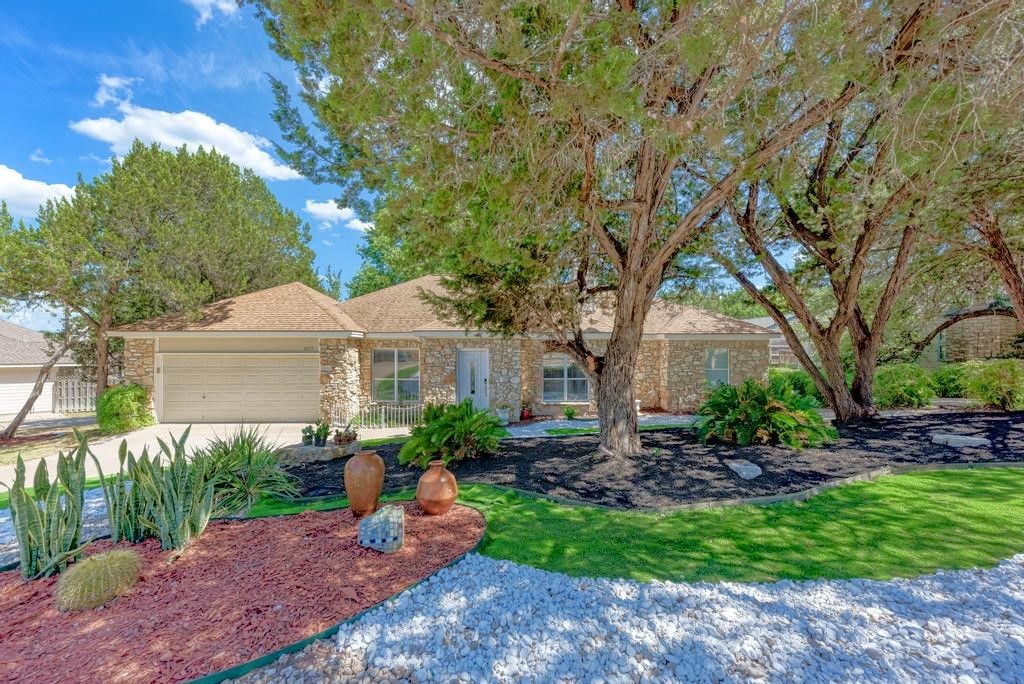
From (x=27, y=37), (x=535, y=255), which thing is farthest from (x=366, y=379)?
(x=27, y=37)

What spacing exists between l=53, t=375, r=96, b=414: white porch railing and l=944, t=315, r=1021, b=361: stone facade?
35.3 metres

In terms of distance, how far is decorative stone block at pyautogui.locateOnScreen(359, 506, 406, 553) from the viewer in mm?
4023

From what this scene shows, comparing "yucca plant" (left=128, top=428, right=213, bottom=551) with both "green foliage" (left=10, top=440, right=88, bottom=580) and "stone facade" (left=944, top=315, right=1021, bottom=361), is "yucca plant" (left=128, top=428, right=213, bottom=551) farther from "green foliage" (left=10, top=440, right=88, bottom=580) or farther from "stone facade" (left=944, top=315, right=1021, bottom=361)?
"stone facade" (left=944, top=315, right=1021, bottom=361)

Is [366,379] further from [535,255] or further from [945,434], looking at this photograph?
[945,434]

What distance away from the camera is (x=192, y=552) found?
13.1 feet

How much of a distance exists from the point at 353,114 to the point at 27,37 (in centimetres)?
834

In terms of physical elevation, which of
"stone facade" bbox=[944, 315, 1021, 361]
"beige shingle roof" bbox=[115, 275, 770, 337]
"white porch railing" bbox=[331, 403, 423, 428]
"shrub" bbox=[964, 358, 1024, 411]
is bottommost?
"white porch railing" bbox=[331, 403, 423, 428]

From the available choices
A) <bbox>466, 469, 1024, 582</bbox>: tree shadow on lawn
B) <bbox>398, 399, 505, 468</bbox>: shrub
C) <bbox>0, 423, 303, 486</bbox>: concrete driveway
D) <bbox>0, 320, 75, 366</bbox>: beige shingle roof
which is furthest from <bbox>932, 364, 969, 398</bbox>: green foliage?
<bbox>0, 320, 75, 366</bbox>: beige shingle roof

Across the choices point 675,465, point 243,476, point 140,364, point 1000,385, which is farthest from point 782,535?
point 140,364

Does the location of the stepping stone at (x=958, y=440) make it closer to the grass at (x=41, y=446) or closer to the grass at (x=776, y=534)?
the grass at (x=776, y=534)

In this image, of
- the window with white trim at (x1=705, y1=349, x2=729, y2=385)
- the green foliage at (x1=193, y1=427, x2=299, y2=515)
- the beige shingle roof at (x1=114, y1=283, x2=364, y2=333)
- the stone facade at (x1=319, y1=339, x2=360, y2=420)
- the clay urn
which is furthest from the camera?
the window with white trim at (x1=705, y1=349, x2=729, y2=385)

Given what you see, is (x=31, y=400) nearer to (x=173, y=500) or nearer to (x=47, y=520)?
(x=47, y=520)

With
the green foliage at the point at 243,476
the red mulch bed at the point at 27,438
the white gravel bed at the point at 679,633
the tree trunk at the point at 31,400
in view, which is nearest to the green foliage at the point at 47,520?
the green foliage at the point at 243,476

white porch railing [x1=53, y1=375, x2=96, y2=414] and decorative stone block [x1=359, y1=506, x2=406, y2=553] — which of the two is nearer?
decorative stone block [x1=359, y1=506, x2=406, y2=553]
